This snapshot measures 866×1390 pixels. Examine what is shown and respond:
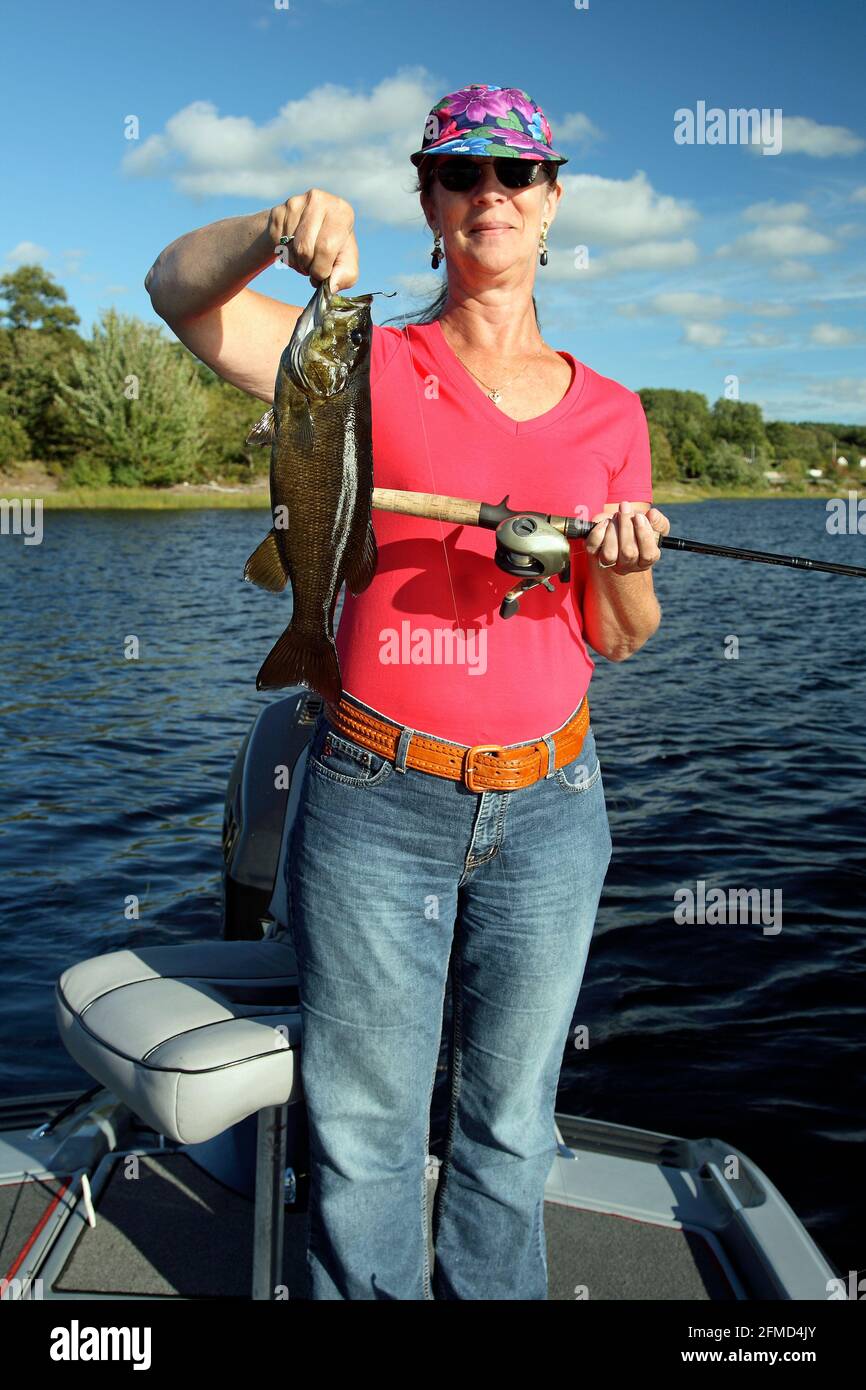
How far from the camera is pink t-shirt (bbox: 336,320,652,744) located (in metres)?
2.58

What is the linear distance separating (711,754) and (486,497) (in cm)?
1094

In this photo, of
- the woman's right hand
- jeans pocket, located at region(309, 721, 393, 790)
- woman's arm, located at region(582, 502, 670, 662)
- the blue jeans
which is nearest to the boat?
the blue jeans

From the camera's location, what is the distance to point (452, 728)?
257 centimetres

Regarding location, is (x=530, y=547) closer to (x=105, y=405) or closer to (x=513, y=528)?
(x=513, y=528)

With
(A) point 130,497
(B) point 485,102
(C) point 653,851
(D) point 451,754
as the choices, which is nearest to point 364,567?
(D) point 451,754

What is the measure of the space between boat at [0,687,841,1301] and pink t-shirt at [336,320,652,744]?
0.98 metres

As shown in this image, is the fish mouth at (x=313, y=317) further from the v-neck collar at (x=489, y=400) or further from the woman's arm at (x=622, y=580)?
the woman's arm at (x=622, y=580)

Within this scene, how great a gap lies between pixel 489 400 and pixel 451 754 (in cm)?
80

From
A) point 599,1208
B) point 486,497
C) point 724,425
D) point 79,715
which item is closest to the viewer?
point 486,497

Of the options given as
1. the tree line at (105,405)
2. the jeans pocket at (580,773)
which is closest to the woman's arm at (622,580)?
the jeans pocket at (580,773)

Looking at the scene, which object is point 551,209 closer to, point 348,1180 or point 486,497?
point 486,497

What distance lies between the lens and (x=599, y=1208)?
3.92 meters
